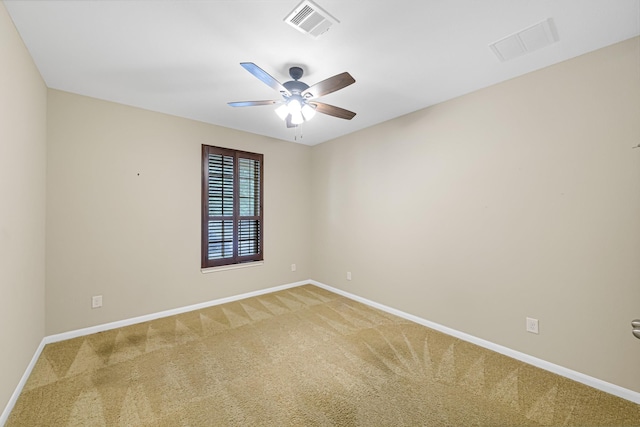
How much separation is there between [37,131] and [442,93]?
4.07m

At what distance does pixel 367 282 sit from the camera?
3.98 metres

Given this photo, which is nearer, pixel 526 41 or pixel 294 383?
pixel 526 41

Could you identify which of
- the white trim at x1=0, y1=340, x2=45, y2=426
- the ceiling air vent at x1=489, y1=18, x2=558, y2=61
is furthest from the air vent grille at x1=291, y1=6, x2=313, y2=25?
the white trim at x1=0, y1=340, x2=45, y2=426

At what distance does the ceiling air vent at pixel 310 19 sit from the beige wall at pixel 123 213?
8.26 feet

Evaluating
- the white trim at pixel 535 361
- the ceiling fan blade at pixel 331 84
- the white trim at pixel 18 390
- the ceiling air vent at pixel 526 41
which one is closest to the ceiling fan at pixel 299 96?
the ceiling fan blade at pixel 331 84

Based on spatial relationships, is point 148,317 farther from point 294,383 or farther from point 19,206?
point 294,383

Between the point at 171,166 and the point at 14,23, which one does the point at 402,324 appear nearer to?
the point at 171,166

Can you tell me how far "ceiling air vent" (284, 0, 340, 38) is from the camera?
1663 millimetres

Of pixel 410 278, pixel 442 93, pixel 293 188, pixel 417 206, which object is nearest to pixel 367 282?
pixel 410 278

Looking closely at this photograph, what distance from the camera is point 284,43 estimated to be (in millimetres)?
2035

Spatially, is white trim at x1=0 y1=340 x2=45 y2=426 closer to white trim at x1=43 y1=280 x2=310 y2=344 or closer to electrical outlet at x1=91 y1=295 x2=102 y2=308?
white trim at x1=43 y1=280 x2=310 y2=344

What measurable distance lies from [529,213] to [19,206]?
14.2ft

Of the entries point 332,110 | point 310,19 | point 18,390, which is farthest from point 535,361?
point 18,390

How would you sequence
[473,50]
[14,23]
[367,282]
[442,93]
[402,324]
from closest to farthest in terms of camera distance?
[14,23] → [473,50] → [442,93] → [402,324] → [367,282]
